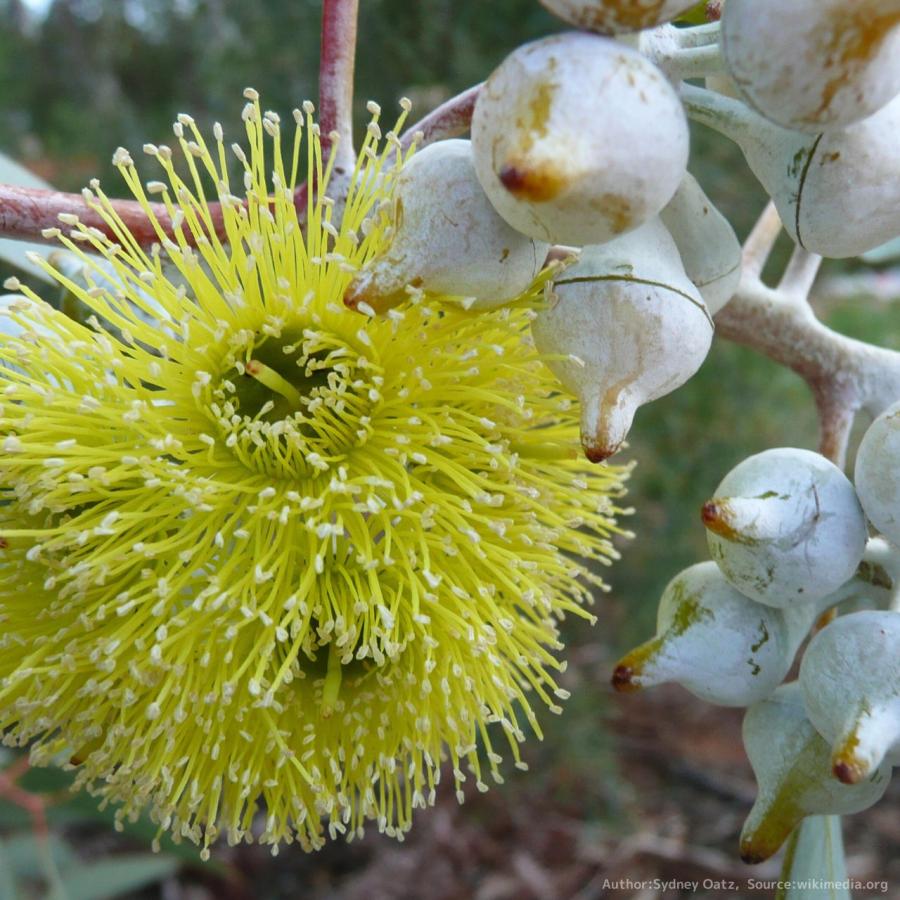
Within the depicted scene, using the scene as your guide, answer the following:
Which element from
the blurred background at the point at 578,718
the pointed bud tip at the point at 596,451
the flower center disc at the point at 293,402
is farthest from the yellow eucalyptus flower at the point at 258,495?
the blurred background at the point at 578,718

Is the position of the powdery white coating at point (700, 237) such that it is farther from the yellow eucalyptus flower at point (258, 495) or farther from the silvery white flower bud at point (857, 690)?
the silvery white flower bud at point (857, 690)

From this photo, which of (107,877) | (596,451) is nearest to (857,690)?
(596,451)

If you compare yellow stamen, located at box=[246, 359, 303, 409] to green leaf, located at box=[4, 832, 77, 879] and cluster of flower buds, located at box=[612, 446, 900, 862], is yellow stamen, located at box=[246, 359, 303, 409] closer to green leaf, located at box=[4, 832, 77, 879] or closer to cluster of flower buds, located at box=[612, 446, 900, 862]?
cluster of flower buds, located at box=[612, 446, 900, 862]

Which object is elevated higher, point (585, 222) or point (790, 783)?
point (585, 222)

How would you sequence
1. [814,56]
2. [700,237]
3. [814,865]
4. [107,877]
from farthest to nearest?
[107,877] → [814,865] → [700,237] → [814,56]


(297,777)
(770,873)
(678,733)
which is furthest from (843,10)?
(678,733)

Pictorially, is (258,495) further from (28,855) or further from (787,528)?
(28,855)
